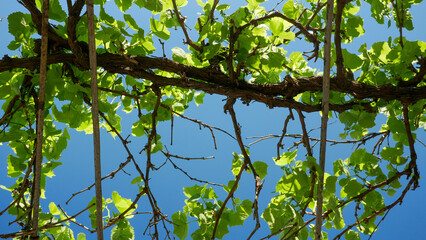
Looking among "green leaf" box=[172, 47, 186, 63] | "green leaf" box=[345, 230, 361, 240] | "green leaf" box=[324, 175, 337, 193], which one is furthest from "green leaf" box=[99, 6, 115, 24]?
"green leaf" box=[345, 230, 361, 240]

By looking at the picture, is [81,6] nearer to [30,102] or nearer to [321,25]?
[30,102]

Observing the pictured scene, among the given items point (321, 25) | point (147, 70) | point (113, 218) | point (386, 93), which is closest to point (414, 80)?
point (386, 93)

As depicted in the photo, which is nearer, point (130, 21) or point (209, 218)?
point (130, 21)

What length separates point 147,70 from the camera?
1.04 m

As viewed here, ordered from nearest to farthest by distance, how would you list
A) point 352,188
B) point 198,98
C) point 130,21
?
point 130,21, point 352,188, point 198,98

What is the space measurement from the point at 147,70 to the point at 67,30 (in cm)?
21

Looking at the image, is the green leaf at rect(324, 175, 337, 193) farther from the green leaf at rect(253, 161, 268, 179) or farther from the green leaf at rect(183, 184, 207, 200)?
the green leaf at rect(183, 184, 207, 200)

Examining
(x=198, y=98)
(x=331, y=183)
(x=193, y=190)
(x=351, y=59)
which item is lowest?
(x=331, y=183)

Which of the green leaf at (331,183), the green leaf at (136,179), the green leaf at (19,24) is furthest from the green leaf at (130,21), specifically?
the green leaf at (331,183)

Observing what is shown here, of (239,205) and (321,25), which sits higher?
(321,25)

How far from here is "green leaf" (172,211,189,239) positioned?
44.0 inches

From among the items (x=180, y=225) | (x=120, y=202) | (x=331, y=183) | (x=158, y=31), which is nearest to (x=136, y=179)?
(x=120, y=202)

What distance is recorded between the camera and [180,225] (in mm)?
1126

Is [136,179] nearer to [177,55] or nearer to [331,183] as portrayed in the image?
[177,55]
